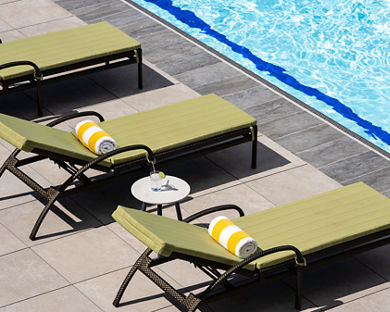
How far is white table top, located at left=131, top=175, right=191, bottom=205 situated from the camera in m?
9.11

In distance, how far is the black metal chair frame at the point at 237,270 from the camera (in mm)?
8203

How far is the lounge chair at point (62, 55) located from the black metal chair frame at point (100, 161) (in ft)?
4.13

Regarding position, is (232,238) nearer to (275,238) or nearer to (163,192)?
(275,238)

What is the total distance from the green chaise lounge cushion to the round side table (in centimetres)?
63

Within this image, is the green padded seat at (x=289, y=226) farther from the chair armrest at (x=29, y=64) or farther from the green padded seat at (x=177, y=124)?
the chair armrest at (x=29, y=64)

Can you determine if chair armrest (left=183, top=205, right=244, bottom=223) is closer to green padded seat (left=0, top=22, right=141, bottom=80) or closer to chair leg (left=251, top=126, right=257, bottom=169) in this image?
chair leg (left=251, top=126, right=257, bottom=169)

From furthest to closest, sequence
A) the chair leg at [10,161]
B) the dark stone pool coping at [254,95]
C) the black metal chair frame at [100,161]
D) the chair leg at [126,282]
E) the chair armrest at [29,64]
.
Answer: the chair armrest at [29,64] < the dark stone pool coping at [254,95] < the chair leg at [10,161] < the black metal chair frame at [100,161] < the chair leg at [126,282]

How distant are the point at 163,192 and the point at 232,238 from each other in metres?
1.01

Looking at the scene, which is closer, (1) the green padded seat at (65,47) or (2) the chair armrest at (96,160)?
(2) the chair armrest at (96,160)

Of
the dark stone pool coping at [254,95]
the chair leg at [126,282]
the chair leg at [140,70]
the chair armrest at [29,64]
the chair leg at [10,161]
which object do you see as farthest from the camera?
the chair leg at [140,70]

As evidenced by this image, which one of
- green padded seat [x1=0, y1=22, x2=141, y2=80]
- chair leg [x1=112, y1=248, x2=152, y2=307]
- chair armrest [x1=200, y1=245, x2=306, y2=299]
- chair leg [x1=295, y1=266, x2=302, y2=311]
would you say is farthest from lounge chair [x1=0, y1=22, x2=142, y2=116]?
chair leg [x1=295, y1=266, x2=302, y2=311]

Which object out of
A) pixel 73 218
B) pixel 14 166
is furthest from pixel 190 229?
pixel 14 166

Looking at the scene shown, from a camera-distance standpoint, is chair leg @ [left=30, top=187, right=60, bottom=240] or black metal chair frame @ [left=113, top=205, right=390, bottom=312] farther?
chair leg @ [left=30, top=187, right=60, bottom=240]

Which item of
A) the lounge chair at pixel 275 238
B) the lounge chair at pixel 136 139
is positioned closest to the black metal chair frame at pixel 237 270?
the lounge chair at pixel 275 238
